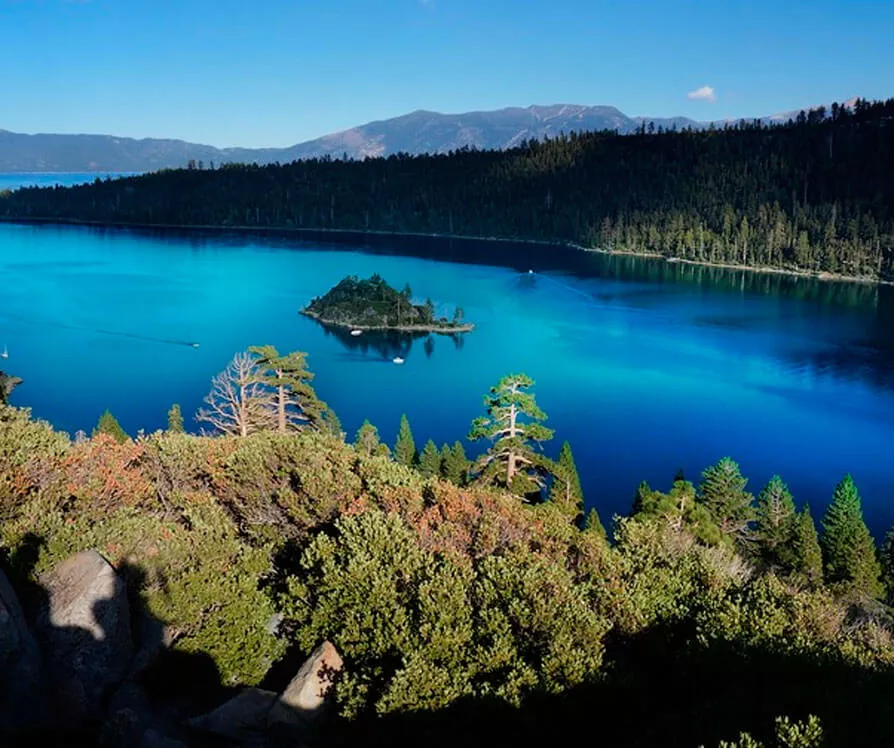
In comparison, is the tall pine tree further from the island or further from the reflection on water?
the island

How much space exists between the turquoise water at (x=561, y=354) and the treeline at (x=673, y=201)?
577 inches

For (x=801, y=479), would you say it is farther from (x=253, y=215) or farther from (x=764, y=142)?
(x=253, y=215)

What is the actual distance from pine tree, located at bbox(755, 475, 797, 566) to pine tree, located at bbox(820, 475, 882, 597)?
4.67 feet

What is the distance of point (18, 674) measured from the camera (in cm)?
1046

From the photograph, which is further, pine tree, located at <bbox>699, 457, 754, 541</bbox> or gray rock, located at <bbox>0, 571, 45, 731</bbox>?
pine tree, located at <bbox>699, 457, 754, 541</bbox>

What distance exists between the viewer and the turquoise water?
50.3 metres

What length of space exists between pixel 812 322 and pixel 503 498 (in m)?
83.0

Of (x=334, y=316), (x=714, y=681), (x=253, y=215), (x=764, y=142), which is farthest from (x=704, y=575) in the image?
(x=253, y=215)

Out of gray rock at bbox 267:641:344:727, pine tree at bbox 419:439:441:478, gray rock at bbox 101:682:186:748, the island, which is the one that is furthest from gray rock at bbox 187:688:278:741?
the island

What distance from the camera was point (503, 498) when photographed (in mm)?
15750

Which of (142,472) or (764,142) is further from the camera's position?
(764,142)

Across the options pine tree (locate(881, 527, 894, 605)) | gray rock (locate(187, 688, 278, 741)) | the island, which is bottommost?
pine tree (locate(881, 527, 894, 605))

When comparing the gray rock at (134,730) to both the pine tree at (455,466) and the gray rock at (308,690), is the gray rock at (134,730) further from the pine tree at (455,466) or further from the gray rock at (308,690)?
the pine tree at (455,466)

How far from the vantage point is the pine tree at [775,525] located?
29.4 meters
